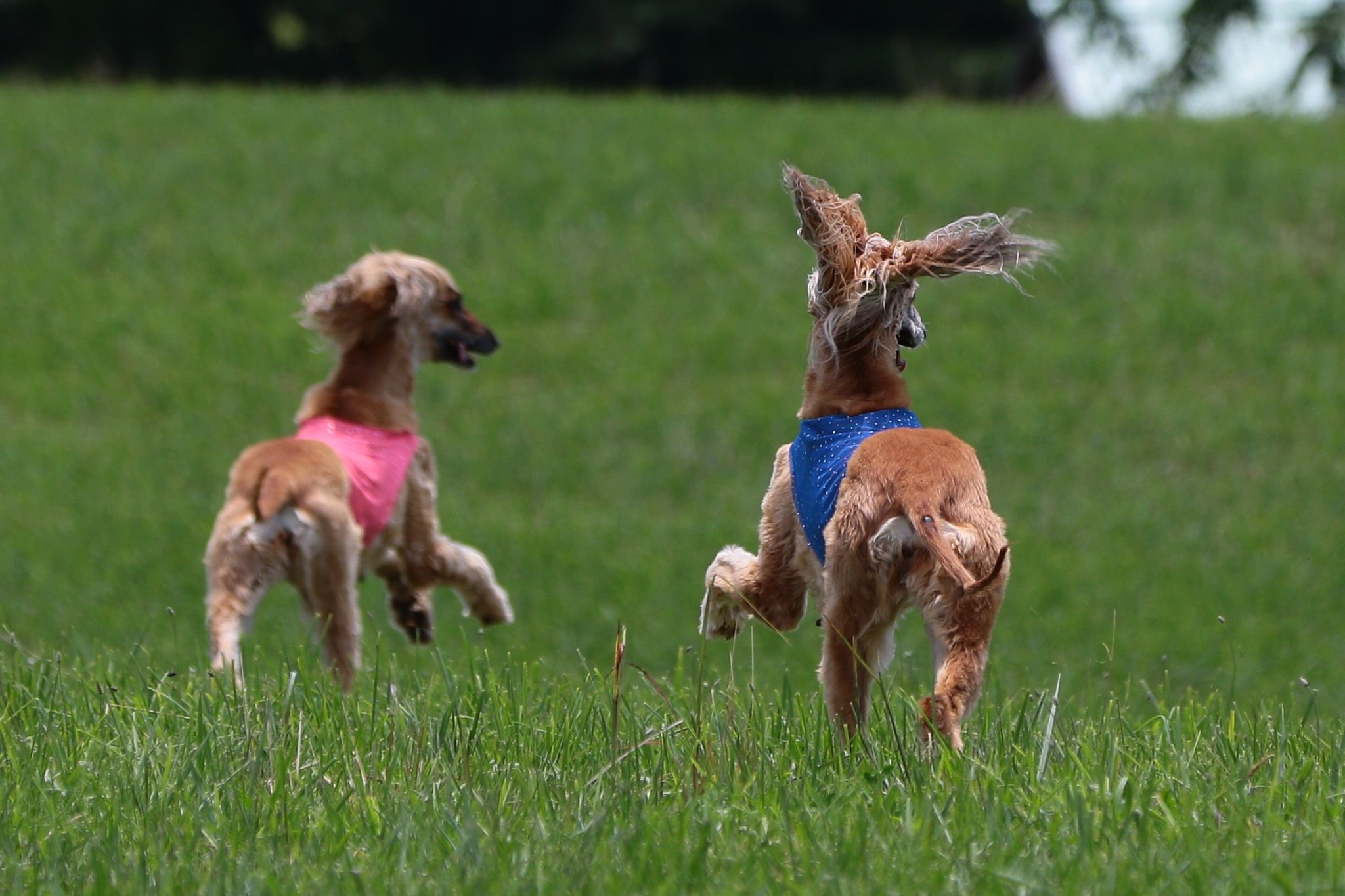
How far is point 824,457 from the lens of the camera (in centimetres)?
415

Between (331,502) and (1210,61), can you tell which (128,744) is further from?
(1210,61)

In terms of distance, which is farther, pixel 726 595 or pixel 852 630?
pixel 726 595

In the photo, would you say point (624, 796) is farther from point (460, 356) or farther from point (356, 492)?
point (460, 356)

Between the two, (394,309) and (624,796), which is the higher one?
(394,309)

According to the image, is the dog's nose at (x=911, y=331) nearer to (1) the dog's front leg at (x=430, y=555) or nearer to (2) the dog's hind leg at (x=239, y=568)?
(2) the dog's hind leg at (x=239, y=568)

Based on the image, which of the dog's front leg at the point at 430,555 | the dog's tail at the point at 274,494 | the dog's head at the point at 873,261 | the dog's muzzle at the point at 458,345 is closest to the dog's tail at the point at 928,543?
the dog's head at the point at 873,261

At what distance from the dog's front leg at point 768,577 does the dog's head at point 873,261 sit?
394 mm

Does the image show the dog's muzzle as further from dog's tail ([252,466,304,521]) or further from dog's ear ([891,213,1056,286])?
dog's ear ([891,213,1056,286])

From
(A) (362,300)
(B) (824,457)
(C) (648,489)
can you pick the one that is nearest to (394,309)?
(A) (362,300)

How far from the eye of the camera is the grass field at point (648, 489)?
3.61m

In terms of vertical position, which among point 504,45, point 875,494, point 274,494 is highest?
point 504,45

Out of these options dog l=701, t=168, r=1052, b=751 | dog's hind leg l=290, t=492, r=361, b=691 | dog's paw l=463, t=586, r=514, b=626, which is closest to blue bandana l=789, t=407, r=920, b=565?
dog l=701, t=168, r=1052, b=751

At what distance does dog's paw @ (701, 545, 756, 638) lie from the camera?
4527 millimetres

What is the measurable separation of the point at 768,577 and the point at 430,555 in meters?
2.29
